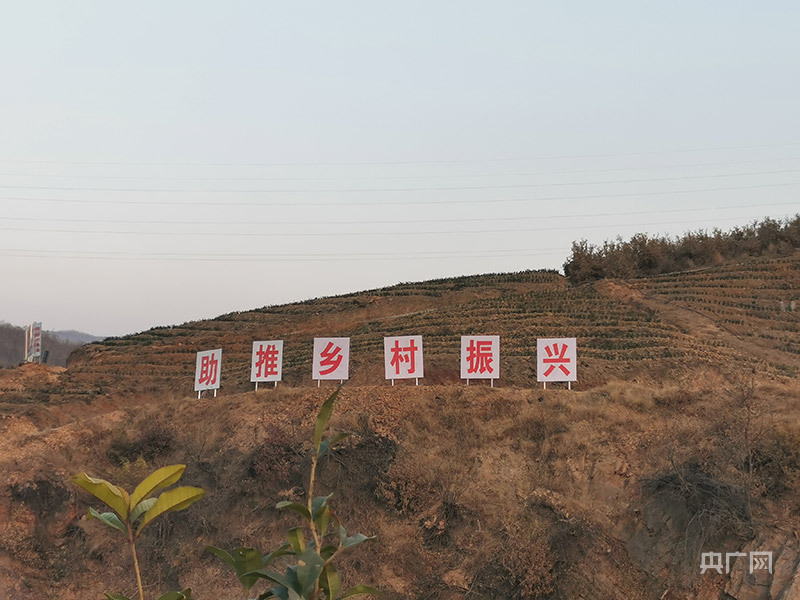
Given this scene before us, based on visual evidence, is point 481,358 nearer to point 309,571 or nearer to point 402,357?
point 402,357

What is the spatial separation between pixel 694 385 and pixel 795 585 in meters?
9.91

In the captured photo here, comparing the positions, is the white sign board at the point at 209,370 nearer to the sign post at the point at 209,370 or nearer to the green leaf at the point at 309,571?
the sign post at the point at 209,370

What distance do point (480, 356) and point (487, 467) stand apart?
4341 mm

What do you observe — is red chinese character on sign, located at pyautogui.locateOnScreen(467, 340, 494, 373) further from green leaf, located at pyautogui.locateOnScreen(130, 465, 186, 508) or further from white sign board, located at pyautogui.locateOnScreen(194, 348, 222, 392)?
green leaf, located at pyautogui.locateOnScreen(130, 465, 186, 508)

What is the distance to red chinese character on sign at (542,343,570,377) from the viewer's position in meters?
22.0

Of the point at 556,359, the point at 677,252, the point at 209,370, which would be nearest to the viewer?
the point at 556,359

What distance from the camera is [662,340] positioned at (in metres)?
27.5

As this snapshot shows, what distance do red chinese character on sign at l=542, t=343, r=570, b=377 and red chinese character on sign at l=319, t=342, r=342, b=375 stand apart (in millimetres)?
5510

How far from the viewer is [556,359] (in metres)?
22.0

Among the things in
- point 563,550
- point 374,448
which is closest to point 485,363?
point 374,448

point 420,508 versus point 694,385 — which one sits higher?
point 694,385

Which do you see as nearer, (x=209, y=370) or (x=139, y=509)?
(x=139, y=509)

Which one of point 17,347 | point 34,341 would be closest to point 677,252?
point 34,341

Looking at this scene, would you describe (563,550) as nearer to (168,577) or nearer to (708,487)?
(708,487)
